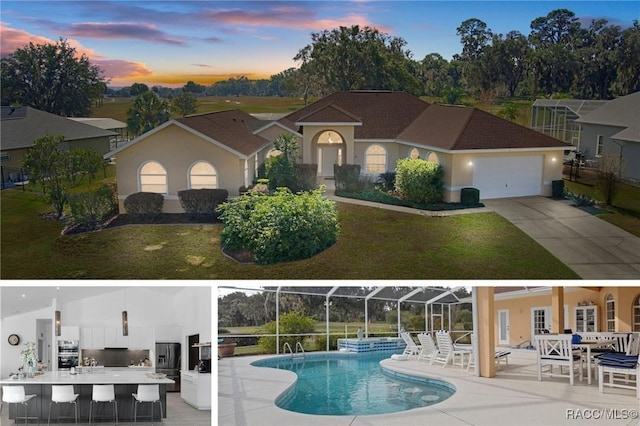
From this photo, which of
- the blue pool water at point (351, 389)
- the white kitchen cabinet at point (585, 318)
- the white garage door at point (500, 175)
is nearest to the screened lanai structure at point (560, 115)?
the white garage door at point (500, 175)

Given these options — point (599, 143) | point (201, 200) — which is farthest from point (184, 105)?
point (599, 143)

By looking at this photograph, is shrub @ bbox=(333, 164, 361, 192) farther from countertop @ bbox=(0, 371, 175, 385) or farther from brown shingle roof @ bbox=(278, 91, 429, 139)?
countertop @ bbox=(0, 371, 175, 385)

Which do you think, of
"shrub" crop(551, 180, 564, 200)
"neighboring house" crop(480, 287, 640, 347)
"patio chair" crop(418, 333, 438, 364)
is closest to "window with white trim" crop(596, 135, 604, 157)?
"shrub" crop(551, 180, 564, 200)

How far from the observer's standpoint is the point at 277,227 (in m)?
6.75

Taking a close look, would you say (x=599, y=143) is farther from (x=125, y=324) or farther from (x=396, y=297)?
(x=125, y=324)

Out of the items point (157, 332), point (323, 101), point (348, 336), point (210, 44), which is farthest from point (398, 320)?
point (210, 44)

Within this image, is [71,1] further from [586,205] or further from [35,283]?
[586,205]

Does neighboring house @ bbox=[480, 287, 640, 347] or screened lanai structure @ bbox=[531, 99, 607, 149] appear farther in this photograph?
neighboring house @ bbox=[480, 287, 640, 347]

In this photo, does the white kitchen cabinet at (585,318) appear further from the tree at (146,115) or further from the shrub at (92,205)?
the shrub at (92,205)

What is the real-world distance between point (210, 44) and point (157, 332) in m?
4.45

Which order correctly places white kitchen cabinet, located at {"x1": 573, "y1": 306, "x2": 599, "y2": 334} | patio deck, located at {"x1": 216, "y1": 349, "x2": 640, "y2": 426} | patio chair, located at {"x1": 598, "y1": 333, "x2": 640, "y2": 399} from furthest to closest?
1. white kitchen cabinet, located at {"x1": 573, "y1": 306, "x2": 599, "y2": 334}
2. patio chair, located at {"x1": 598, "y1": 333, "x2": 640, "y2": 399}
3. patio deck, located at {"x1": 216, "y1": 349, "x2": 640, "y2": 426}

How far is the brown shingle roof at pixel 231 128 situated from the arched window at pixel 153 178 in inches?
18.7

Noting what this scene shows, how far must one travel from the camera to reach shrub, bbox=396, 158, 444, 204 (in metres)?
6.93

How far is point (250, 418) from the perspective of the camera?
5.88 metres
